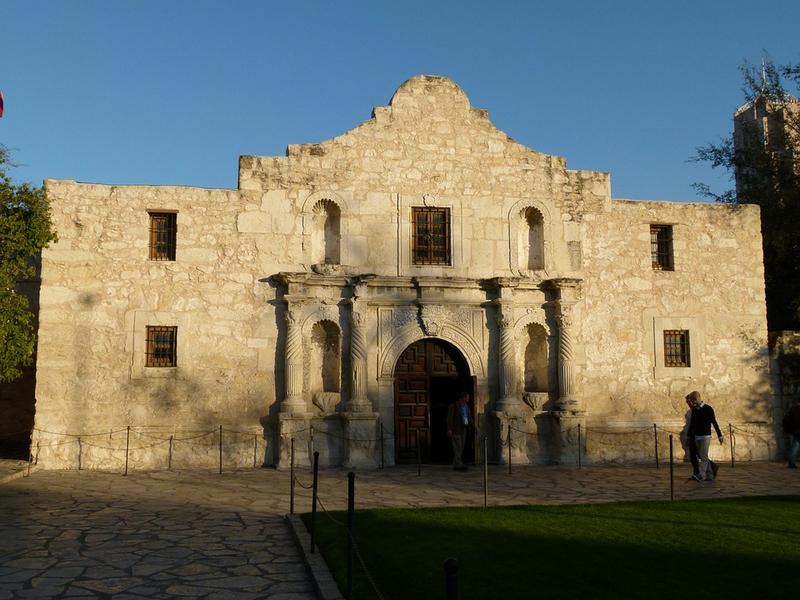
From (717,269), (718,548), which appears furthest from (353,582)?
(717,269)

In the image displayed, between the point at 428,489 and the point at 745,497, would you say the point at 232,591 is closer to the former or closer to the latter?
the point at 428,489

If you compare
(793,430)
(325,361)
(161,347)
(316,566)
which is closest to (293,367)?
(325,361)

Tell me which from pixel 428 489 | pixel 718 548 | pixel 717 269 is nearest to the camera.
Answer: pixel 718 548

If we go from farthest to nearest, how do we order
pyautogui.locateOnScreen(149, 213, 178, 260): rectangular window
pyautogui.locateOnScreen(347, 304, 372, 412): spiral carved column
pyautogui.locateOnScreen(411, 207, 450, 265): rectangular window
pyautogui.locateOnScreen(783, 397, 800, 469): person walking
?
pyautogui.locateOnScreen(411, 207, 450, 265): rectangular window, pyautogui.locateOnScreen(783, 397, 800, 469): person walking, pyautogui.locateOnScreen(149, 213, 178, 260): rectangular window, pyautogui.locateOnScreen(347, 304, 372, 412): spiral carved column

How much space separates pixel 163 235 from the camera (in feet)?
50.8

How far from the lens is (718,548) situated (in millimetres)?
7680

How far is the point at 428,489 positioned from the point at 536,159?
807cm

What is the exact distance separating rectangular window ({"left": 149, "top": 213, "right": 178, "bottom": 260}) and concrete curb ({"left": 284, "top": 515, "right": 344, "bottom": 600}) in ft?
26.1

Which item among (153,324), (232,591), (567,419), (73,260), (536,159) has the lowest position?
(232,591)

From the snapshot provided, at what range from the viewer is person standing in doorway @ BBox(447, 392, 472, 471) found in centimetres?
1470

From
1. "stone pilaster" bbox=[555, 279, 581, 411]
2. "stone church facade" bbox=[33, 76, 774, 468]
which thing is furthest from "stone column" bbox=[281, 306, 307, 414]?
"stone pilaster" bbox=[555, 279, 581, 411]

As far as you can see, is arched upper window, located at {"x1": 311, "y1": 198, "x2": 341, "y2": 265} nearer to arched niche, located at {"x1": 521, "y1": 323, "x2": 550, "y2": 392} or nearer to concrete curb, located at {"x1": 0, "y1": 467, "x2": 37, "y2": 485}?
arched niche, located at {"x1": 521, "y1": 323, "x2": 550, "y2": 392}

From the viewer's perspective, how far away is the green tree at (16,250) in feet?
45.4

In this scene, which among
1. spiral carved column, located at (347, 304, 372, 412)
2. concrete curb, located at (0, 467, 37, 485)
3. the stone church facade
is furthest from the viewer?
spiral carved column, located at (347, 304, 372, 412)
